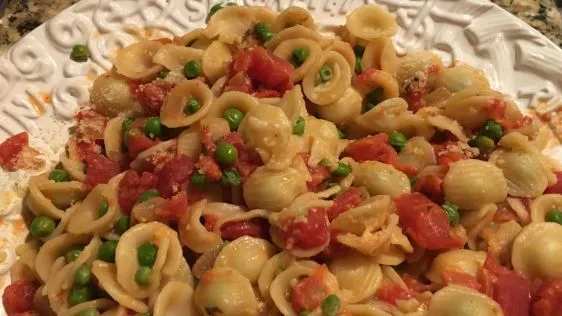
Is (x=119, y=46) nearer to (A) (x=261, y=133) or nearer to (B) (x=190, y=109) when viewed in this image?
(B) (x=190, y=109)

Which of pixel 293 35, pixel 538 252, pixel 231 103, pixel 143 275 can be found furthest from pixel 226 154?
pixel 538 252

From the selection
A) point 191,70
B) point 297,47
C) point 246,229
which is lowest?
point 246,229

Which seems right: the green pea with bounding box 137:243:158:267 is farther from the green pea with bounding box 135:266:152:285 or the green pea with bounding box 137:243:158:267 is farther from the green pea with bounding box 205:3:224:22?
the green pea with bounding box 205:3:224:22

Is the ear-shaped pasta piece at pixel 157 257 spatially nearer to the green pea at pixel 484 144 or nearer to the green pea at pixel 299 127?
the green pea at pixel 299 127

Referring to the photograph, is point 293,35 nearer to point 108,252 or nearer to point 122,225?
point 122,225

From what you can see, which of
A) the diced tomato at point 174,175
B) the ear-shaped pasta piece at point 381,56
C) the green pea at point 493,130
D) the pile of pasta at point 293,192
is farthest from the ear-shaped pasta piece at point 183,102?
the green pea at point 493,130
